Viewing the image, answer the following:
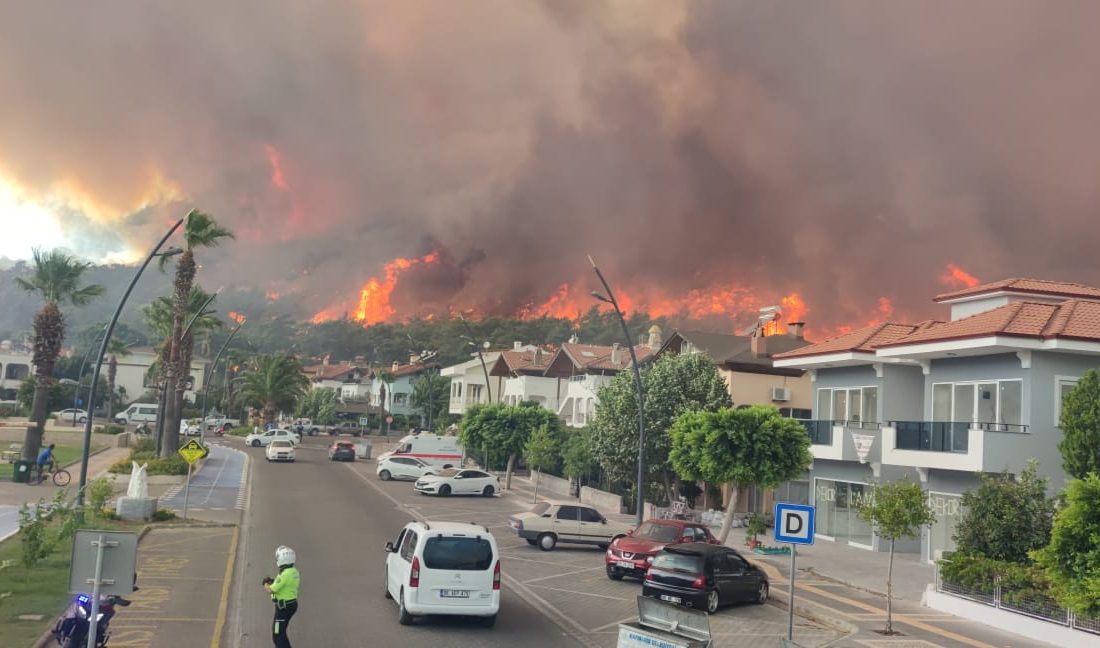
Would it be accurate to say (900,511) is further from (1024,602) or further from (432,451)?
(432,451)

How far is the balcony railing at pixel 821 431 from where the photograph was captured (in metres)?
34.8

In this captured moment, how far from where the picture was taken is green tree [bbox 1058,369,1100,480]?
73.8ft

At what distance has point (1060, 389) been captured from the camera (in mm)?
25922

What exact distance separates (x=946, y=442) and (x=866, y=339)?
6.78m

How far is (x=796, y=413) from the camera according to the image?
47.4m

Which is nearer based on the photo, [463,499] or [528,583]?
[528,583]

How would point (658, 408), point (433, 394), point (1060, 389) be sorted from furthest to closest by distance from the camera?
1. point (433, 394)
2. point (658, 408)
3. point (1060, 389)

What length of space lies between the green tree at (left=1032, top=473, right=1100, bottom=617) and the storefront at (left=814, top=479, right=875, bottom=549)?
1923 centimetres

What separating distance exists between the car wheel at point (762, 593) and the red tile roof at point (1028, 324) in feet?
32.8

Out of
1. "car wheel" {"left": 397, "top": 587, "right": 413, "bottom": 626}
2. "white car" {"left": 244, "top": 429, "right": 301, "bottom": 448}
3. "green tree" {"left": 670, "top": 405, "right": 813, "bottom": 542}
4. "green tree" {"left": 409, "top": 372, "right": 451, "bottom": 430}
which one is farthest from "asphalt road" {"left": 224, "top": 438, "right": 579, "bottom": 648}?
"green tree" {"left": 409, "top": 372, "right": 451, "bottom": 430}

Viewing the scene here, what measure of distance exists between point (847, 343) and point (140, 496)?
25790mm

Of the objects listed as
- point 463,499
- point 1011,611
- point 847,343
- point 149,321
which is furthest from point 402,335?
point 1011,611

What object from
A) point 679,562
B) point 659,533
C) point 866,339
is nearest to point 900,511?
point 679,562

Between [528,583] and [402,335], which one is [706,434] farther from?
[402,335]
